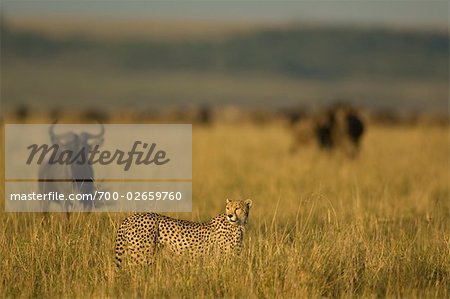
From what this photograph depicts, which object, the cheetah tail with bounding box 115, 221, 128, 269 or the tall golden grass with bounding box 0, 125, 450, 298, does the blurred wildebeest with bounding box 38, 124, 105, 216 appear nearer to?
the tall golden grass with bounding box 0, 125, 450, 298

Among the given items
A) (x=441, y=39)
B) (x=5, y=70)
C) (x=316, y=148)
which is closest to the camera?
(x=316, y=148)

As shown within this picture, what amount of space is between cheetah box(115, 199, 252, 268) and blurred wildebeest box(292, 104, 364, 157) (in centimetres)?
1375

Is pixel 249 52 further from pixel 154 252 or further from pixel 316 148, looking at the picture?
pixel 154 252

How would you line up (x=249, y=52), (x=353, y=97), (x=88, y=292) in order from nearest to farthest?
1. (x=88, y=292)
2. (x=353, y=97)
3. (x=249, y=52)

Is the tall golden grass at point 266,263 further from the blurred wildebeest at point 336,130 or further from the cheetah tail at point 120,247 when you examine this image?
the blurred wildebeest at point 336,130

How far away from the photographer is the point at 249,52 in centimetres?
11356

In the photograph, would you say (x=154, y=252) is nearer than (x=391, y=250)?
Yes

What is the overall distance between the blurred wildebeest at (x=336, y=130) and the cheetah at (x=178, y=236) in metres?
13.8

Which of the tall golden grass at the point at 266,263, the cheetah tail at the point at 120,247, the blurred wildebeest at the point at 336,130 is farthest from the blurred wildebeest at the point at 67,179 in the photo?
the blurred wildebeest at the point at 336,130

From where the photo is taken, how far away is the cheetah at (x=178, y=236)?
23.5ft

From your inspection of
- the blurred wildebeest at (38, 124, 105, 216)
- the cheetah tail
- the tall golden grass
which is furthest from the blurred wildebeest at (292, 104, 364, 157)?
Result: the cheetah tail

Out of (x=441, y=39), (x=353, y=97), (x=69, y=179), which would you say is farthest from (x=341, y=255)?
(x=441, y=39)

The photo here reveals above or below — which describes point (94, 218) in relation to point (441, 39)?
below

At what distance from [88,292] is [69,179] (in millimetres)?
2999
